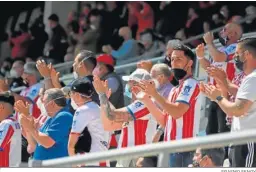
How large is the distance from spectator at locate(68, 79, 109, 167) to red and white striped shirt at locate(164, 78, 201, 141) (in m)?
0.61

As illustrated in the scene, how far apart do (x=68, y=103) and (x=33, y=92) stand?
295cm

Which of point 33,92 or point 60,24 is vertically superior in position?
point 60,24

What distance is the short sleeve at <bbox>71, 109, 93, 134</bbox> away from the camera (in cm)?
888

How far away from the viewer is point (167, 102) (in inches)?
333

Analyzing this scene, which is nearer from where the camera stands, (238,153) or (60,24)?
(238,153)

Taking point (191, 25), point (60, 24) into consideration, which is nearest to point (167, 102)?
point (191, 25)

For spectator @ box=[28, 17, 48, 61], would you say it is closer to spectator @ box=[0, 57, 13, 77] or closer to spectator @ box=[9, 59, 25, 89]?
spectator @ box=[0, 57, 13, 77]

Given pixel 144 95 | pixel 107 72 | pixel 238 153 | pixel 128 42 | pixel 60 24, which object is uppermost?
pixel 60 24

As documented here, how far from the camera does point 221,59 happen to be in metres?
10.4

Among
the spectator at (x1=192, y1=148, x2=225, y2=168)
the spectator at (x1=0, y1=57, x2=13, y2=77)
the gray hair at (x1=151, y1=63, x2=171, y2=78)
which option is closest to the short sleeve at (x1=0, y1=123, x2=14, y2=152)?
the gray hair at (x1=151, y1=63, x2=171, y2=78)

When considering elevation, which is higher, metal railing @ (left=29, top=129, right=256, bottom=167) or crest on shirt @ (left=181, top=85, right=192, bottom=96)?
crest on shirt @ (left=181, top=85, right=192, bottom=96)

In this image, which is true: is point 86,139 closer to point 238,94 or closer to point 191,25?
point 238,94

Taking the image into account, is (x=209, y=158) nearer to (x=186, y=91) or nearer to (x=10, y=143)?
(x=186, y=91)

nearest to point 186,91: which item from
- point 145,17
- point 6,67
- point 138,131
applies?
point 138,131
